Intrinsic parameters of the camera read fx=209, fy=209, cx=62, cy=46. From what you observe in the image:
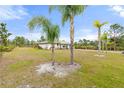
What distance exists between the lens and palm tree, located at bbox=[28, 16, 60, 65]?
4562mm

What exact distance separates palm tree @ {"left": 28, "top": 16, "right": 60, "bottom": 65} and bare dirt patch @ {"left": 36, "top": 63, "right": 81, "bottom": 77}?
574 millimetres

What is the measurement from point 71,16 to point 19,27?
4.38 ft

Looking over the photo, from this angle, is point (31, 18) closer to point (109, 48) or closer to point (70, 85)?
point (70, 85)

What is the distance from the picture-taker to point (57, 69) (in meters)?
4.55

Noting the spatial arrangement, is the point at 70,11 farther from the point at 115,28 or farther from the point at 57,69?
the point at 115,28

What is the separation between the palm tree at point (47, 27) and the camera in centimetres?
456

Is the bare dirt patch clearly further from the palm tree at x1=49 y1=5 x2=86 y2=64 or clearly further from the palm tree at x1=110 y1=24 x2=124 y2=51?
the palm tree at x1=110 y1=24 x2=124 y2=51

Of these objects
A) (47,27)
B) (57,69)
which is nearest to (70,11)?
(47,27)

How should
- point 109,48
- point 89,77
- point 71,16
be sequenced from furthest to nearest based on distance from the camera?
1. point 109,48
2. point 71,16
3. point 89,77

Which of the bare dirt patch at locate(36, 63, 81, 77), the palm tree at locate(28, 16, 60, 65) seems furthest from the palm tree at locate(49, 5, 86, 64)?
the bare dirt patch at locate(36, 63, 81, 77)

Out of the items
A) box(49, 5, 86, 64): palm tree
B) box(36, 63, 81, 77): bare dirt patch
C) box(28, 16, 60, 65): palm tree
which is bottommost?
box(36, 63, 81, 77): bare dirt patch

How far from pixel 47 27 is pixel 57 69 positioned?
962 millimetres
